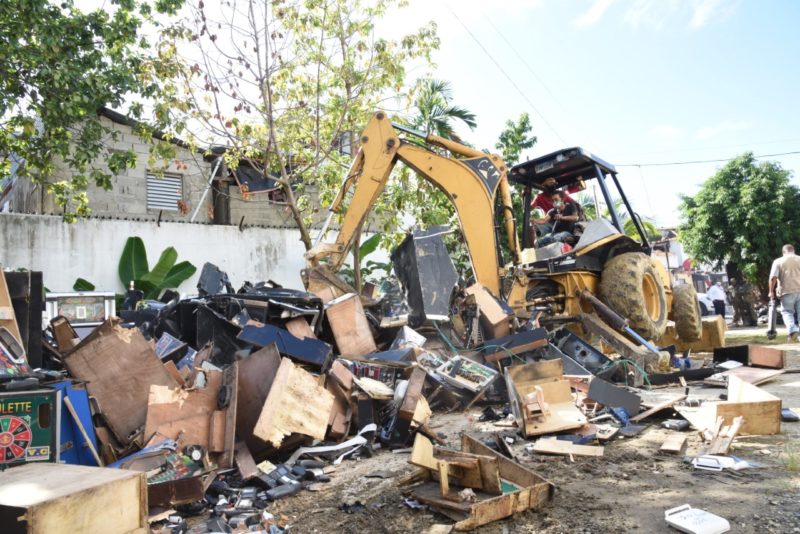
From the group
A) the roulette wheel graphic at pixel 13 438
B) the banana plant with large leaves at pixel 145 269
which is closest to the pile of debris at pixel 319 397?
the roulette wheel graphic at pixel 13 438

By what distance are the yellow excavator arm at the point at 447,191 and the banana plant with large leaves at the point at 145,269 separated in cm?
546

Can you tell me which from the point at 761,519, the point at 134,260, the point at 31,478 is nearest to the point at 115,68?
the point at 134,260

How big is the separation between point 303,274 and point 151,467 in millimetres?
3623

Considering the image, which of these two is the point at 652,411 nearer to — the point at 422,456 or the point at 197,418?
the point at 422,456

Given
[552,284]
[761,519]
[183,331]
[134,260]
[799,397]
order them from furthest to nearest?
[134,260] → [552,284] → [183,331] → [799,397] → [761,519]

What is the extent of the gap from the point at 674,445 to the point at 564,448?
69 centimetres

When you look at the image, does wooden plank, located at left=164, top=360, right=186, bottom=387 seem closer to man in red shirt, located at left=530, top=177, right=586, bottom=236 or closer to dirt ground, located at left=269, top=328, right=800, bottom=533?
dirt ground, located at left=269, top=328, right=800, bottom=533

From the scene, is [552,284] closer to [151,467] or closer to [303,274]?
[303,274]

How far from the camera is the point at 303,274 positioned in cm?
670

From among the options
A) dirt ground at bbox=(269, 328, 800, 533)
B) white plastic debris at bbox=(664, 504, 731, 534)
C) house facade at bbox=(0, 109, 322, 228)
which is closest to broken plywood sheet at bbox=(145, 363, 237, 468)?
dirt ground at bbox=(269, 328, 800, 533)

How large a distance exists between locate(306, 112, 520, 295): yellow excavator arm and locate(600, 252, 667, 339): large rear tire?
116 centimetres

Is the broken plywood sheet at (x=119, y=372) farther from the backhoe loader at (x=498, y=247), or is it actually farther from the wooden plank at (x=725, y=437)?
the wooden plank at (x=725, y=437)

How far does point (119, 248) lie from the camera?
36.6 feet

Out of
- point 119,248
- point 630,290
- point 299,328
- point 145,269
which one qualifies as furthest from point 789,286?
point 119,248
